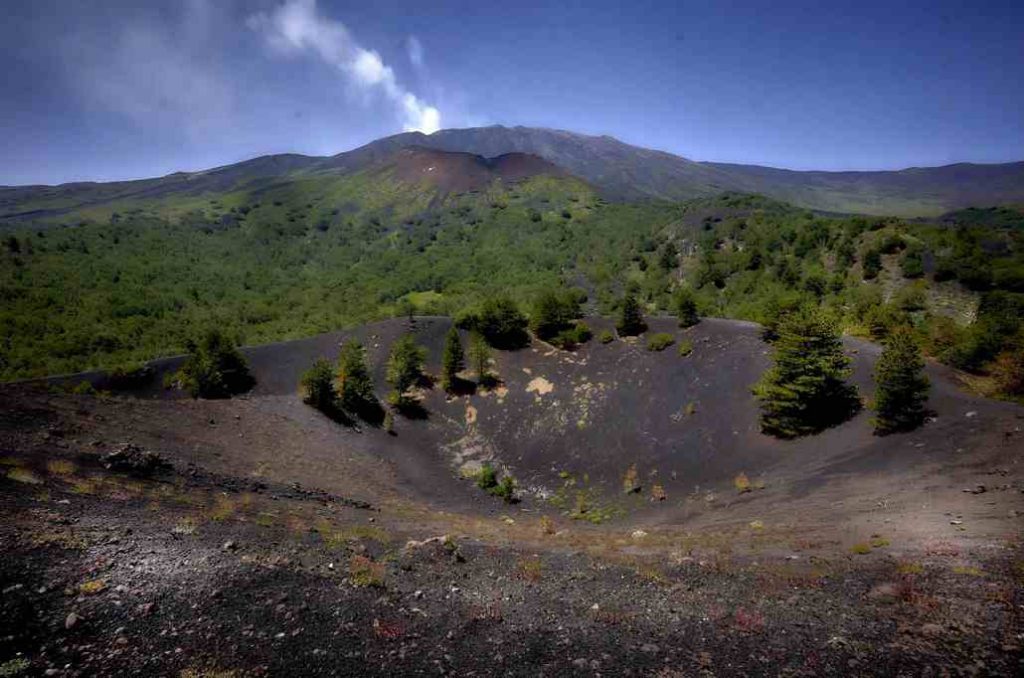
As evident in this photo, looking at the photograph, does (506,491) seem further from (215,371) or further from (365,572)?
(215,371)

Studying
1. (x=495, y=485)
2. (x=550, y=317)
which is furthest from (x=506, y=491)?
(x=550, y=317)

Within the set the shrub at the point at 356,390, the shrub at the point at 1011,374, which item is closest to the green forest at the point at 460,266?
the shrub at the point at 1011,374

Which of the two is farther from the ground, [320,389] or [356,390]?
[320,389]

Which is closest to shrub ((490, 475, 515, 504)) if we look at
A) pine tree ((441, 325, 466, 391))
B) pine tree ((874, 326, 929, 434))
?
pine tree ((441, 325, 466, 391))

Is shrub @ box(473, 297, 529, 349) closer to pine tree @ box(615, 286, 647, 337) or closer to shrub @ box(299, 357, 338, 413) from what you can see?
pine tree @ box(615, 286, 647, 337)

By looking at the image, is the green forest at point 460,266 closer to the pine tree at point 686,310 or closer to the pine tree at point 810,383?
the pine tree at point 686,310

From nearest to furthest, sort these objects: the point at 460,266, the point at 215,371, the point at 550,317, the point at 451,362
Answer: the point at 215,371 < the point at 451,362 < the point at 550,317 < the point at 460,266
